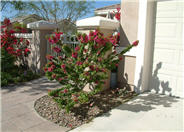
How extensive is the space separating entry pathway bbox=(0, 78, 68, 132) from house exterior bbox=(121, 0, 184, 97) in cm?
269

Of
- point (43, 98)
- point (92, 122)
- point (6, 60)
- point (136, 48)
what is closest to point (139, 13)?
point (136, 48)

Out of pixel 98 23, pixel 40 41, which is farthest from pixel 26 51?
pixel 98 23

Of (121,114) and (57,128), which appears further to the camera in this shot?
(121,114)

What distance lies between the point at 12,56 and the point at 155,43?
567 cm

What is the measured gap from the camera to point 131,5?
210 inches

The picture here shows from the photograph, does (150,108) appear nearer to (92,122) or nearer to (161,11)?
(92,122)

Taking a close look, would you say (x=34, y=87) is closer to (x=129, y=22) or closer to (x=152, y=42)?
(x=129, y=22)

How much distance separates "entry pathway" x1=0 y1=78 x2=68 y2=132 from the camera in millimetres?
3773

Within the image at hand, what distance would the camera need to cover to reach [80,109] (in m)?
4.46

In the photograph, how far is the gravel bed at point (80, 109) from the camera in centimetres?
402

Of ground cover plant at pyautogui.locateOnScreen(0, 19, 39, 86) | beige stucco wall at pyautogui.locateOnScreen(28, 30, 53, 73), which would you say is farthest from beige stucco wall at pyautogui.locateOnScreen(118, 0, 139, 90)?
ground cover plant at pyautogui.locateOnScreen(0, 19, 39, 86)

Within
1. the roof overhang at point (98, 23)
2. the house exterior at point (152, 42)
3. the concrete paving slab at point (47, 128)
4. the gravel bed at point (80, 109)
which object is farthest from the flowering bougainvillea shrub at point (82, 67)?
the house exterior at point (152, 42)

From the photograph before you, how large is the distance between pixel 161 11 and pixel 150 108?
2507mm

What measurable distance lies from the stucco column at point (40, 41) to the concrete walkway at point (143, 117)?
4594 mm
